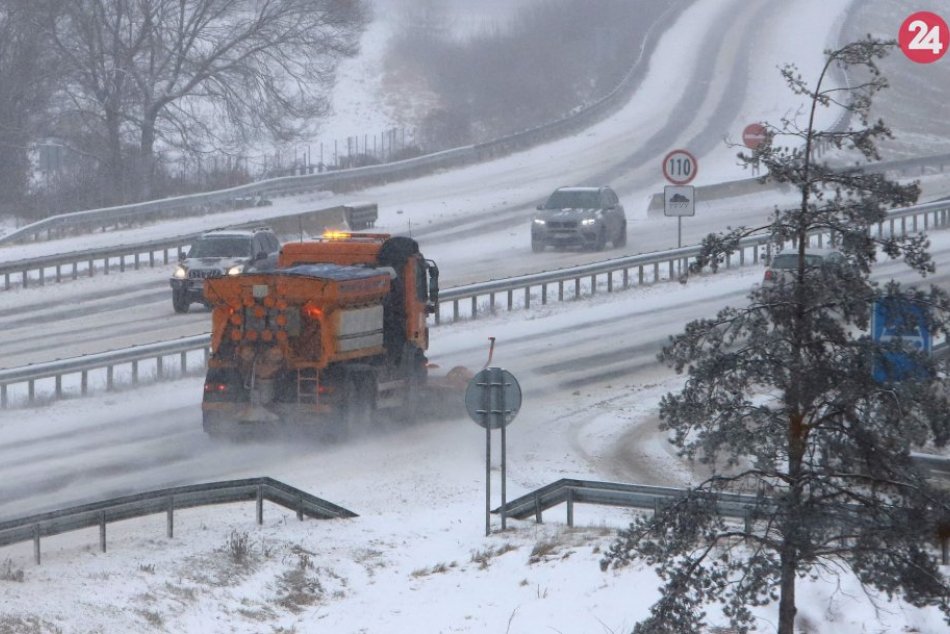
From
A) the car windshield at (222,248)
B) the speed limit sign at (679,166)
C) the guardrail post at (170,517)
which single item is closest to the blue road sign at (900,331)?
the guardrail post at (170,517)

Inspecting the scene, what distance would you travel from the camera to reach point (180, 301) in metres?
29.7

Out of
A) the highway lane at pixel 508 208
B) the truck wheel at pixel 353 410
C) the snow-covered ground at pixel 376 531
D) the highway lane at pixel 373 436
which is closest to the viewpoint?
the snow-covered ground at pixel 376 531

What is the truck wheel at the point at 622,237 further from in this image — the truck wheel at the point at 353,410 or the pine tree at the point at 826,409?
the pine tree at the point at 826,409

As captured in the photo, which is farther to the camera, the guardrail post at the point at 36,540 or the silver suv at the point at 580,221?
the silver suv at the point at 580,221

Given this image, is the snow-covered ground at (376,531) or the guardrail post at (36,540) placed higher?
the guardrail post at (36,540)

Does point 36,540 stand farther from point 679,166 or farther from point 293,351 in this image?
point 679,166

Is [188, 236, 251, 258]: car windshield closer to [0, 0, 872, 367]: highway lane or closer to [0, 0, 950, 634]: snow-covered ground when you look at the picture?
[0, 0, 872, 367]: highway lane

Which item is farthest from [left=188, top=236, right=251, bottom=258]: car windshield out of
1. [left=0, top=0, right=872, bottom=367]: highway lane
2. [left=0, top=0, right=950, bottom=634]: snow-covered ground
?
[left=0, top=0, right=950, bottom=634]: snow-covered ground

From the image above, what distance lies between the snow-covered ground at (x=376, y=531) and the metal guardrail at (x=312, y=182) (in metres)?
16.1

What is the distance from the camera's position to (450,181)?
49938 millimetres

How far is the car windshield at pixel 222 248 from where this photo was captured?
30.5 m

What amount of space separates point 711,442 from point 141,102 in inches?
1715

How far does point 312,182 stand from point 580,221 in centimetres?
1273

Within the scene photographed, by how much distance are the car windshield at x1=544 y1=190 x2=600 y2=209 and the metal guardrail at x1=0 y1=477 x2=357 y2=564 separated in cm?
2227
